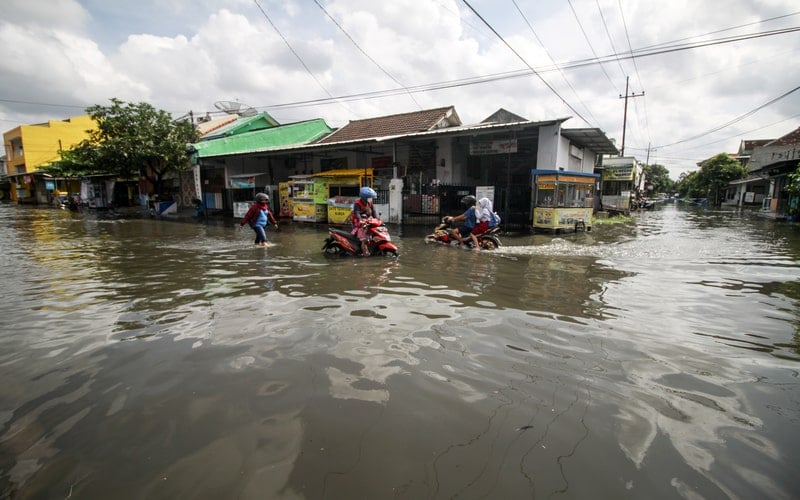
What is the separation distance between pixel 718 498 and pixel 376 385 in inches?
82.8

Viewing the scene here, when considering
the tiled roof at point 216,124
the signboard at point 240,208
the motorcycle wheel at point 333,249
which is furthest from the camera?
the tiled roof at point 216,124

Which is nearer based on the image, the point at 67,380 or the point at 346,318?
the point at 67,380

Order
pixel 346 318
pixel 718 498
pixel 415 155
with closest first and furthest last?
pixel 718 498, pixel 346 318, pixel 415 155

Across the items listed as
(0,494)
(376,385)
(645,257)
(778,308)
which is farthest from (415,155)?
(0,494)

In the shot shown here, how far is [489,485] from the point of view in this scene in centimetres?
198

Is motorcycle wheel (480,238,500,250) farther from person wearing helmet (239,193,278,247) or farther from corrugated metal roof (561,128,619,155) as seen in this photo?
corrugated metal roof (561,128,619,155)

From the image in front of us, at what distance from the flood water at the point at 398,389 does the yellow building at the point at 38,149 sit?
4715 cm

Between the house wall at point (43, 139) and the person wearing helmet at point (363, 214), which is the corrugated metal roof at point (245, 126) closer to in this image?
the person wearing helmet at point (363, 214)

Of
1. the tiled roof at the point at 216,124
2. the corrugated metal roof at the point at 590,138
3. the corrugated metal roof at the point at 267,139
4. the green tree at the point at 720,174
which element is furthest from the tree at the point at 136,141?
the green tree at the point at 720,174

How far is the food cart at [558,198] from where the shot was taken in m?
13.7

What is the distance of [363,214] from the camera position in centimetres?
932

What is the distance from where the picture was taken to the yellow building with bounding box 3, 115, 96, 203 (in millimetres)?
40812

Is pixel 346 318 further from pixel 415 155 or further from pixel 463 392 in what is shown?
pixel 415 155

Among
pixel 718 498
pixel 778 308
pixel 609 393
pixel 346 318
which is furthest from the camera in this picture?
pixel 778 308
